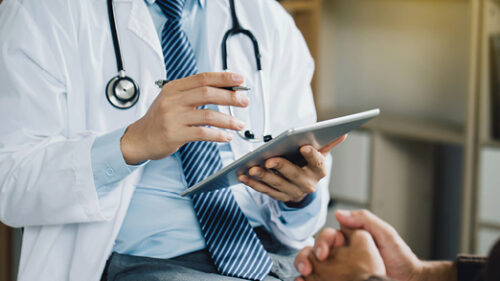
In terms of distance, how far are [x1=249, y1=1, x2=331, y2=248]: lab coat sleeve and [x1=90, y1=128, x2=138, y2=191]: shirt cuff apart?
37 centimetres

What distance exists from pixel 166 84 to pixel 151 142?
107 millimetres

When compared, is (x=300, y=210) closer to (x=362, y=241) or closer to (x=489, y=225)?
(x=362, y=241)

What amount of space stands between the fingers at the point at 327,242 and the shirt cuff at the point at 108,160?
0.39 metres

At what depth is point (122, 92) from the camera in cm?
124

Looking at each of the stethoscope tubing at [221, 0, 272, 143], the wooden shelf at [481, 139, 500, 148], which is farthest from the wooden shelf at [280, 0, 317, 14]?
the stethoscope tubing at [221, 0, 272, 143]

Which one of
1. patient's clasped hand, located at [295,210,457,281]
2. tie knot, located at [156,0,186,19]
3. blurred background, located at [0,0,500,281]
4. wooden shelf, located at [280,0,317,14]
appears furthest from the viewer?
wooden shelf, located at [280,0,317,14]

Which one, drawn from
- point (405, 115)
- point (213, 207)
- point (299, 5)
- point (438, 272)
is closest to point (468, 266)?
point (438, 272)

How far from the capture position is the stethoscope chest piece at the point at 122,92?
1.23 metres

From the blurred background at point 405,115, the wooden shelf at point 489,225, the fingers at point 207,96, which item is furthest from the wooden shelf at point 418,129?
the fingers at point 207,96

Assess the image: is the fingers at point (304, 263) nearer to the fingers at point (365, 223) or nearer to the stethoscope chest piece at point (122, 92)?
the fingers at point (365, 223)

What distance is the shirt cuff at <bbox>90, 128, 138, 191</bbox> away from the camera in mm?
1129

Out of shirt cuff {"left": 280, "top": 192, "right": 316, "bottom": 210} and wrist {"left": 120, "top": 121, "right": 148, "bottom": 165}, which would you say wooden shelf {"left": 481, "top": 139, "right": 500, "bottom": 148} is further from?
wrist {"left": 120, "top": 121, "right": 148, "bottom": 165}

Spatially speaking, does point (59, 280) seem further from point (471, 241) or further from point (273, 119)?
point (471, 241)

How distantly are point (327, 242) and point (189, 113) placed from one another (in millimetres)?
318
